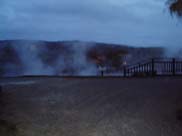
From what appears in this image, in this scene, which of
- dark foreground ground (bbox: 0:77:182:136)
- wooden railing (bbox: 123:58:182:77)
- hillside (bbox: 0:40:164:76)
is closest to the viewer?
dark foreground ground (bbox: 0:77:182:136)

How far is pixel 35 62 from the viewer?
19641mm

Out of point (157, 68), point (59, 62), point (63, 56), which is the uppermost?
point (63, 56)

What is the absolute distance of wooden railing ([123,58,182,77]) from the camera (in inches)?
531

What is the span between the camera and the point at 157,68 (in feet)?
47.8

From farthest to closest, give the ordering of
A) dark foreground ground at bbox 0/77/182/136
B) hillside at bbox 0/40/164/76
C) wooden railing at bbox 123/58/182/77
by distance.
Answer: hillside at bbox 0/40/164/76, wooden railing at bbox 123/58/182/77, dark foreground ground at bbox 0/77/182/136

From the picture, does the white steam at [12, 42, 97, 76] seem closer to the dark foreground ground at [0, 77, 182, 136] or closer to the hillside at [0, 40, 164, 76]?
the hillside at [0, 40, 164, 76]

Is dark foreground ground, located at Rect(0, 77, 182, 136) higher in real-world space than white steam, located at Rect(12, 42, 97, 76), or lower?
lower

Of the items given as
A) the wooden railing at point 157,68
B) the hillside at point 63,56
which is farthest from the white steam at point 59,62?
the wooden railing at point 157,68

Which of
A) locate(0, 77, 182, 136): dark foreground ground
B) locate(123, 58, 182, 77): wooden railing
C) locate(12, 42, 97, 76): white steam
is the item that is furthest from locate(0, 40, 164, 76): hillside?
locate(0, 77, 182, 136): dark foreground ground

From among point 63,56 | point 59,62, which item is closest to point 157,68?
point 59,62

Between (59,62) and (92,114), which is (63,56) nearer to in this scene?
(59,62)

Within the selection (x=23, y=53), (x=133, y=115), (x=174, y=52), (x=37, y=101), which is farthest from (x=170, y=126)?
(x=23, y=53)

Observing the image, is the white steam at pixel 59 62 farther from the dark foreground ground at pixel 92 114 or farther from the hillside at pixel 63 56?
the dark foreground ground at pixel 92 114

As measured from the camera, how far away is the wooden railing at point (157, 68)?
44.2ft
